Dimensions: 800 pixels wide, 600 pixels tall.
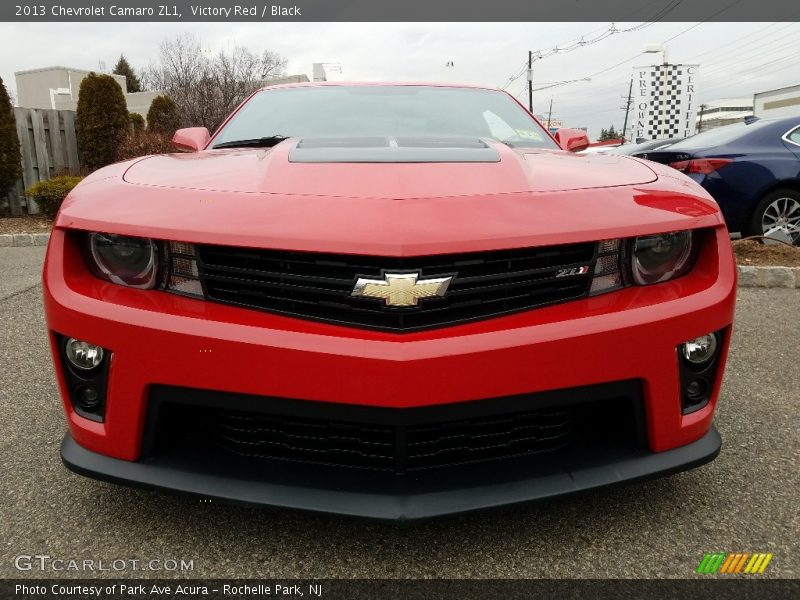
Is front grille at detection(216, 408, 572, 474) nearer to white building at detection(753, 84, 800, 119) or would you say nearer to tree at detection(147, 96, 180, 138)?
tree at detection(147, 96, 180, 138)

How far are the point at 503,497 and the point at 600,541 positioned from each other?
1.18ft

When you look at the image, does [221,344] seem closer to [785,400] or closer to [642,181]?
[642,181]

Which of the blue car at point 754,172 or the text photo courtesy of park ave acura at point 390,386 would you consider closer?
the text photo courtesy of park ave acura at point 390,386

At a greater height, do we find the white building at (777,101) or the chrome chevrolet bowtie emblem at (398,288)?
the chrome chevrolet bowtie emblem at (398,288)

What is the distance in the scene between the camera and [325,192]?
1.46 metres

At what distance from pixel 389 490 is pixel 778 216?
554 centimetres

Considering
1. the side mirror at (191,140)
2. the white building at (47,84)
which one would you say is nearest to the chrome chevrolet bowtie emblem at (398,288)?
the side mirror at (191,140)

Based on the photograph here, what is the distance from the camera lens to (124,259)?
4.96ft

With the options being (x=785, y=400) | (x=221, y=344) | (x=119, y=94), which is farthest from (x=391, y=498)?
(x=119, y=94)

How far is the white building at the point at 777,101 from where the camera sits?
27078mm

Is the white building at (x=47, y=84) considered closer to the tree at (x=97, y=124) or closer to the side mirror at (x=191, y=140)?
the tree at (x=97, y=124)

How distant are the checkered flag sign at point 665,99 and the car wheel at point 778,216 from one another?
15394 millimetres

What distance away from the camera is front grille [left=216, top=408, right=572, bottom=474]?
1.43m

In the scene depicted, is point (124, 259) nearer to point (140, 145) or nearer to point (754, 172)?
point (754, 172)
